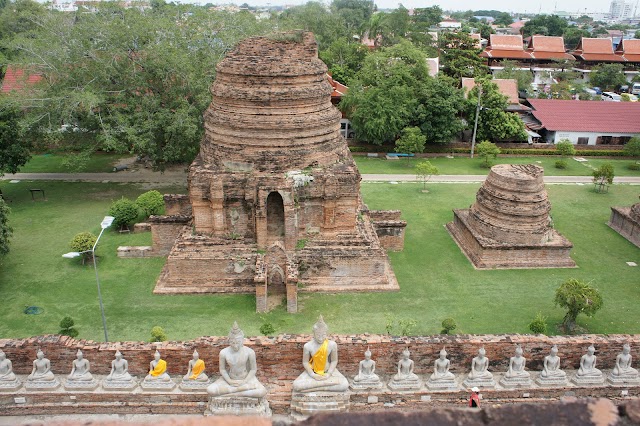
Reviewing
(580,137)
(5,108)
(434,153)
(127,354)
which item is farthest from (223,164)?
(580,137)

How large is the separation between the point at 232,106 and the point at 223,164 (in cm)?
210

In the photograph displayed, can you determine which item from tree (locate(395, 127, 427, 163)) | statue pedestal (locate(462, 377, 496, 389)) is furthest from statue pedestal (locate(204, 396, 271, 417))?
tree (locate(395, 127, 427, 163))

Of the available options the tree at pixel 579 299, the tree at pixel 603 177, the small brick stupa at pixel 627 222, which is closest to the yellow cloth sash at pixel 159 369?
the tree at pixel 579 299

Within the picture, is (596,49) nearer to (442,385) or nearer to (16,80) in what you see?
(16,80)

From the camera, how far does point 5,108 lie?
82.5ft

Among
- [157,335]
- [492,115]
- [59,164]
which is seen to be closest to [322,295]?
[157,335]

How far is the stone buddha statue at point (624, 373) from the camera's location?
11.7 m

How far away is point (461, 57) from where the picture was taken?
44219mm

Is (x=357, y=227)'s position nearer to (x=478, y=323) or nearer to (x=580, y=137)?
(x=478, y=323)

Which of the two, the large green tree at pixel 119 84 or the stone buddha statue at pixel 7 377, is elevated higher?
the large green tree at pixel 119 84

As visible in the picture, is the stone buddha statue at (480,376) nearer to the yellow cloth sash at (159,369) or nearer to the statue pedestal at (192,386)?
the statue pedestal at (192,386)

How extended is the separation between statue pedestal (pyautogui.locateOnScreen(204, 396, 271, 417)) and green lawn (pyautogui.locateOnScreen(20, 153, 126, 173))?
24067 millimetres

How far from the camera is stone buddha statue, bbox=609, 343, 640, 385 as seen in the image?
11742 mm

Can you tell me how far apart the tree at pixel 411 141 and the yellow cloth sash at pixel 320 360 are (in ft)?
79.3
